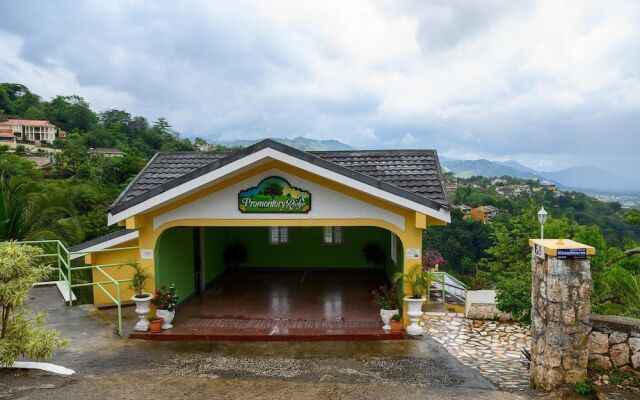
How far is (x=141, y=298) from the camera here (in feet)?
30.0

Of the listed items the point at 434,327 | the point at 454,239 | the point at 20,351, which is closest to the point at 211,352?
the point at 20,351

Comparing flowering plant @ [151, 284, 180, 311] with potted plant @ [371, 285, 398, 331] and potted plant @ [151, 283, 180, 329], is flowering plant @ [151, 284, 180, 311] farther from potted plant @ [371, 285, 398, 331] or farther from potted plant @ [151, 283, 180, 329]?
potted plant @ [371, 285, 398, 331]

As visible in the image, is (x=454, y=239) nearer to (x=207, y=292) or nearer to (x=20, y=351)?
(x=207, y=292)

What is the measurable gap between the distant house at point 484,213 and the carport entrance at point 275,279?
39113 millimetres

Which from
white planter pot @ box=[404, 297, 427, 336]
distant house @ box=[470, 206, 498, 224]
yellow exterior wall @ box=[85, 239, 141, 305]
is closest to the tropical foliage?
distant house @ box=[470, 206, 498, 224]

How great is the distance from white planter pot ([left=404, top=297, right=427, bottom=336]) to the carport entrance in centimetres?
34

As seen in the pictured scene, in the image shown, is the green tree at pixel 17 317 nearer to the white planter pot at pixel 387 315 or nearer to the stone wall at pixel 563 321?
the white planter pot at pixel 387 315

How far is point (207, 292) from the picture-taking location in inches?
495

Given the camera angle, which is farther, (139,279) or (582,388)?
(139,279)

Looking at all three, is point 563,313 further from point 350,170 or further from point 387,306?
point 350,170

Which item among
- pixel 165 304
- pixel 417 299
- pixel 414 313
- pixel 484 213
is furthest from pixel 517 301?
pixel 484 213

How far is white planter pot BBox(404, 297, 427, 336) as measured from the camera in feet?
28.9

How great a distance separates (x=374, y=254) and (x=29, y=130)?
336 feet

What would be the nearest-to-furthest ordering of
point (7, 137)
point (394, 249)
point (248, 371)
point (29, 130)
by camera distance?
point (248, 371), point (394, 249), point (7, 137), point (29, 130)
